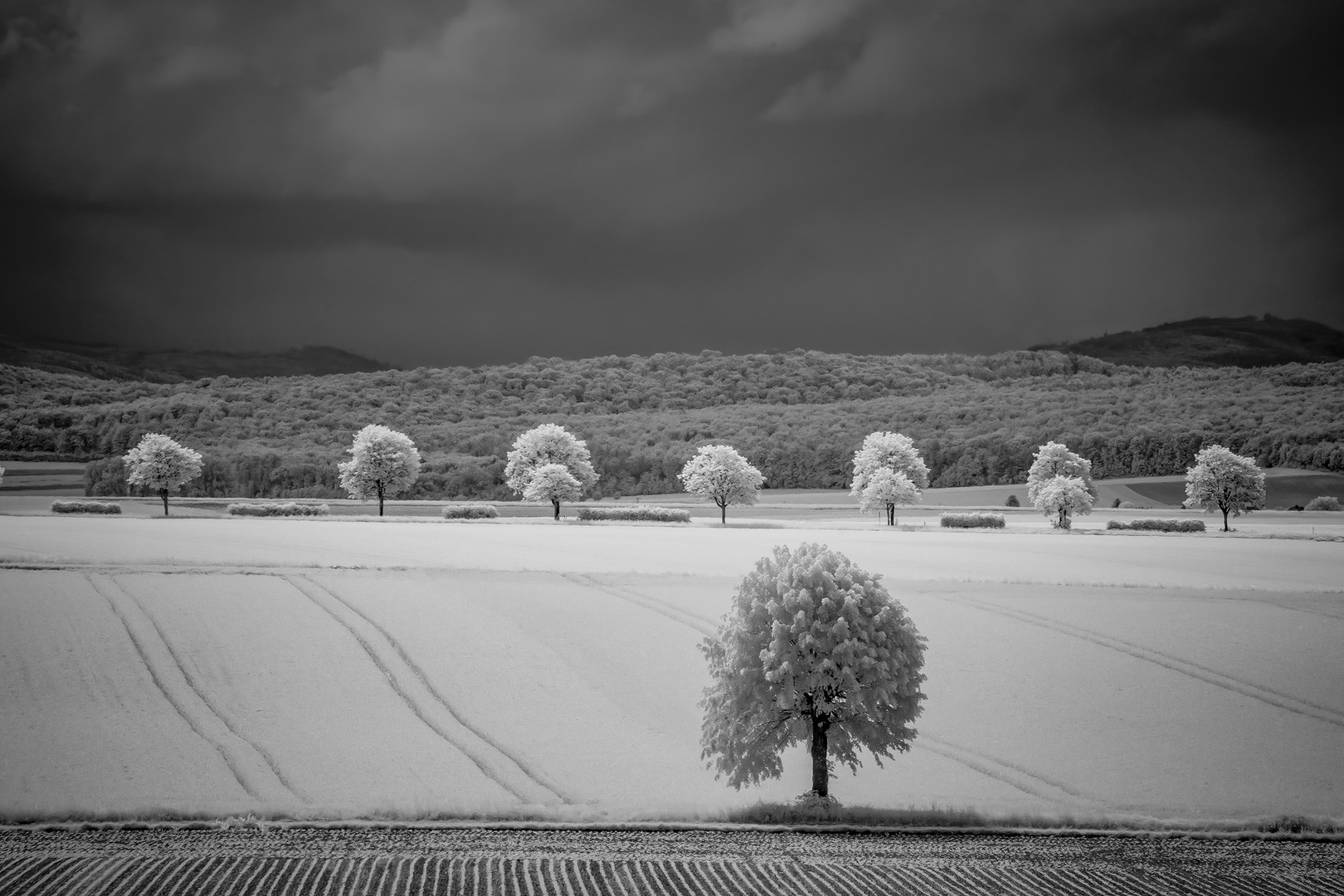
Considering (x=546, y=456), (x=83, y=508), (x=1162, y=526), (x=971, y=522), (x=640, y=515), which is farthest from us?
(x=546, y=456)

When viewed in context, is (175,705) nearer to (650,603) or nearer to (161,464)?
(650,603)

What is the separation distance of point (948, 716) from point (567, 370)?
18079cm

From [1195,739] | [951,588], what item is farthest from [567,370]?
[1195,739]

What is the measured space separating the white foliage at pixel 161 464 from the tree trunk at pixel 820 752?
74022 millimetres

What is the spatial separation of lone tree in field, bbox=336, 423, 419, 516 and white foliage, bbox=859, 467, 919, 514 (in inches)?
1667

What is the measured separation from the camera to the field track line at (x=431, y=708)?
19500 millimetres

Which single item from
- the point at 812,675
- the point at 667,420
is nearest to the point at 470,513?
the point at 812,675

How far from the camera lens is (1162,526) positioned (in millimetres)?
63562

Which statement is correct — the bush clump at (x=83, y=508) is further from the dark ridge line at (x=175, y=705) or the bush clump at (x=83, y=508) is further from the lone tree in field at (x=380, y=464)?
the dark ridge line at (x=175, y=705)

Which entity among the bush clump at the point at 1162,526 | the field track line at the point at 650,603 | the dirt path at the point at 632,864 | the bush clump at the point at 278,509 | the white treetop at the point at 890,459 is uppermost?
the white treetop at the point at 890,459

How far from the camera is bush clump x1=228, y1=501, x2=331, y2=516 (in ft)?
240

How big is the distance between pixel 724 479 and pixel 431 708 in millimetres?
56252

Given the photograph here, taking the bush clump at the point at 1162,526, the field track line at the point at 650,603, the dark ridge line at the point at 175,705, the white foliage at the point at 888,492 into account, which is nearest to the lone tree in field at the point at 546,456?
the white foliage at the point at 888,492

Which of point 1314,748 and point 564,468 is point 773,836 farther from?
point 564,468
